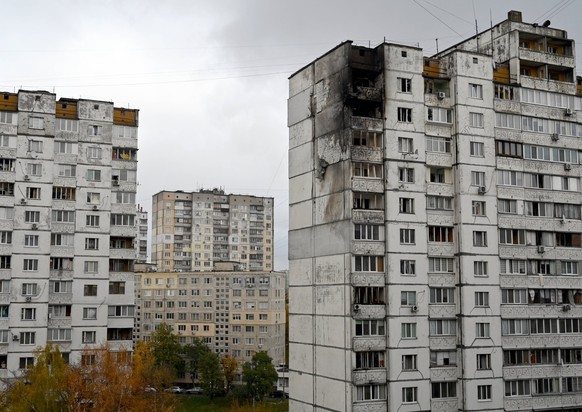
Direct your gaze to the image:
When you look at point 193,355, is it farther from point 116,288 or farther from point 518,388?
point 518,388

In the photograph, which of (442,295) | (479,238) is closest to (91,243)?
(442,295)

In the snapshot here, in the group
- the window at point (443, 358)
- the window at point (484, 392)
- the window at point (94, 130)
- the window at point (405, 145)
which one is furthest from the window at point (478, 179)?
the window at point (94, 130)

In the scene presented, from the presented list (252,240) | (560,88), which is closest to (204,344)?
(252,240)

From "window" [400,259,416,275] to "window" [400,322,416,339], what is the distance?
3651 mm

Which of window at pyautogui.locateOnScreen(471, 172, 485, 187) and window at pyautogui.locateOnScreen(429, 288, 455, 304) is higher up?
window at pyautogui.locateOnScreen(471, 172, 485, 187)

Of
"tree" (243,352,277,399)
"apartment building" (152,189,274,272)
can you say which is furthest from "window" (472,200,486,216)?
"apartment building" (152,189,274,272)

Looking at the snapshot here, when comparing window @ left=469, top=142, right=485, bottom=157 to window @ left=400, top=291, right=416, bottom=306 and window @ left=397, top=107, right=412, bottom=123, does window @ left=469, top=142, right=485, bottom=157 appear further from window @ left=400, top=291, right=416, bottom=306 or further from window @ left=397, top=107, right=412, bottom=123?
window @ left=400, top=291, right=416, bottom=306

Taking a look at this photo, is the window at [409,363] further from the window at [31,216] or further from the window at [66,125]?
the window at [66,125]

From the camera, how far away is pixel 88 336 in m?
58.0

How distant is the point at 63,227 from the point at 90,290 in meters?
6.01

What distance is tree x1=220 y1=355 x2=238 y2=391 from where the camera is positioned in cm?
9338

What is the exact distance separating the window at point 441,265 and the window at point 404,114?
10.6m

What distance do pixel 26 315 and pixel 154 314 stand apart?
A: 177 ft

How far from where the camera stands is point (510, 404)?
1965 inches
